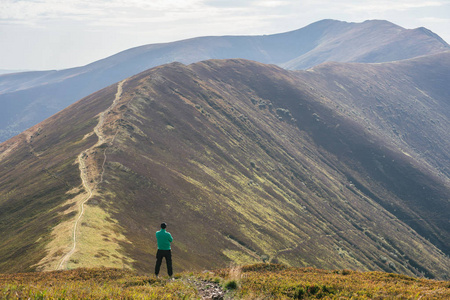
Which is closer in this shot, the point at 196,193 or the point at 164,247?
the point at 164,247

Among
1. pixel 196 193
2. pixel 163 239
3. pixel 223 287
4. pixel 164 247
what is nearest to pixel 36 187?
pixel 196 193

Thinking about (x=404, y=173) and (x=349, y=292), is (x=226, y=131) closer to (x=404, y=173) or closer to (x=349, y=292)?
(x=404, y=173)

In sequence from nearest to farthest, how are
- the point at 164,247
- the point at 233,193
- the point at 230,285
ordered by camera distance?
the point at 230,285 < the point at 164,247 < the point at 233,193

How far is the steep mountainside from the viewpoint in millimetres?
52094

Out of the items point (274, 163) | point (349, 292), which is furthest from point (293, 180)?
point (349, 292)

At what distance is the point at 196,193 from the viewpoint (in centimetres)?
8869

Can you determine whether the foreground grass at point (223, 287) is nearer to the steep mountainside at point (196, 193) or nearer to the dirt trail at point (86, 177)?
the dirt trail at point (86, 177)

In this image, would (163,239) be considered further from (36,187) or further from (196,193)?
(196,193)

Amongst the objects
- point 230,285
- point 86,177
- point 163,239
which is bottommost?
point 86,177

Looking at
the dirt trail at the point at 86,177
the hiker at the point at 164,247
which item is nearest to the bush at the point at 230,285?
the hiker at the point at 164,247

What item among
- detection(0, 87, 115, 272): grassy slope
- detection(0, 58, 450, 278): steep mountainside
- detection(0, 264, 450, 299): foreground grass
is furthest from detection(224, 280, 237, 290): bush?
detection(0, 87, 115, 272): grassy slope

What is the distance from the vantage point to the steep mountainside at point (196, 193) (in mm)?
52094

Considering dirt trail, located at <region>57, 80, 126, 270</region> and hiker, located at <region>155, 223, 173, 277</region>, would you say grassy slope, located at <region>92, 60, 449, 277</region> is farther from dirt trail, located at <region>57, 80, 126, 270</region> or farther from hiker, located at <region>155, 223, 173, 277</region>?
hiker, located at <region>155, 223, 173, 277</region>

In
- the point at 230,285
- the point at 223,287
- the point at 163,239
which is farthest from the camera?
the point at 163,239
